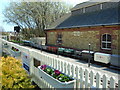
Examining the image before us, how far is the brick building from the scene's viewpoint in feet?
34.1

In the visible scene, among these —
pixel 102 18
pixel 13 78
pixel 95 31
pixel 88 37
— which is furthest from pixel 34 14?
pixel 13 78

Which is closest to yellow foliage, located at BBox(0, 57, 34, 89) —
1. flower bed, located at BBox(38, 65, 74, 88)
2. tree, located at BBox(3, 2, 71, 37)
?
flower bed, located at BBox(38, 65, 74, 88)

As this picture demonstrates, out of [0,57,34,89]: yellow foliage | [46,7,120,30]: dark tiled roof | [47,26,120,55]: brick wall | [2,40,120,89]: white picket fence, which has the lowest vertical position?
[0,57,34,89]: yellow foliage

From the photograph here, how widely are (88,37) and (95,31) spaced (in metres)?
1.07

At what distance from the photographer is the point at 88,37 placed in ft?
40.9

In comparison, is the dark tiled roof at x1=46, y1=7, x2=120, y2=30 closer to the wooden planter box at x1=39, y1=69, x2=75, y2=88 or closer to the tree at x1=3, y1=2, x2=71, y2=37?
the wooden planter box at x1=39, y1=69, x2=75, y2=88

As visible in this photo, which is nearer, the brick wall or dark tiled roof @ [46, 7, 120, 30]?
the brick wall

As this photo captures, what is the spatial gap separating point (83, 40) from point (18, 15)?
18.9m

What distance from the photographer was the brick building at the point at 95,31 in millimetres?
10398

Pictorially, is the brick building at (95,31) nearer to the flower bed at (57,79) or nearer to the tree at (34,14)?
the tree at (34,14)

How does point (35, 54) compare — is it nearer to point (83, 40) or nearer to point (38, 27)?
point (83, 40)

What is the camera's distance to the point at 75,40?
1427 cm

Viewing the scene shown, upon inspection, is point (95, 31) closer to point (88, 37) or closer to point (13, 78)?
point (88, 37)

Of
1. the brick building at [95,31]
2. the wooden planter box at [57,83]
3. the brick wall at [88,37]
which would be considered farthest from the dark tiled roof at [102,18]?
the wooden planter box at [57,83]
